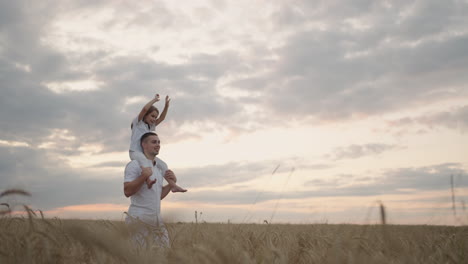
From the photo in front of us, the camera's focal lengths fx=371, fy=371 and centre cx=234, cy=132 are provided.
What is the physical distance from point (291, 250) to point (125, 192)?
242cm

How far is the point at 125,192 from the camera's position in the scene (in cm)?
493

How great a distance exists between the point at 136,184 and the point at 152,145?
0.75 m

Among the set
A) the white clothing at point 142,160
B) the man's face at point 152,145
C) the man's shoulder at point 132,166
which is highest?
the man's face at point 152,145

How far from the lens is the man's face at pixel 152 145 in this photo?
5.36 meters

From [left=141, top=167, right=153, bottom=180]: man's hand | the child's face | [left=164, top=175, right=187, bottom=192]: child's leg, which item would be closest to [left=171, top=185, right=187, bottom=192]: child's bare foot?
[left=164, top=175, right=187, bottom=192]: child's leg

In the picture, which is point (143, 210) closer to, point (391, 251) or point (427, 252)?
point (391, 251)

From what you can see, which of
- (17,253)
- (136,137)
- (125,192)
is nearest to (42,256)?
(17,253)

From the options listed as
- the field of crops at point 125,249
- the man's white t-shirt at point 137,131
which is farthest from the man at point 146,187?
the field of crops at point 125,249

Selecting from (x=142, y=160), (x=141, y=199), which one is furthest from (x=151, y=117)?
(x=141, y=199)

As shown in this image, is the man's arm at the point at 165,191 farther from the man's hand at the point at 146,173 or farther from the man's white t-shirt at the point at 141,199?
the man's hand at the point at 146,173

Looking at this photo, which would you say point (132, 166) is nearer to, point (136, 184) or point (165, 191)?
point (136, 184)

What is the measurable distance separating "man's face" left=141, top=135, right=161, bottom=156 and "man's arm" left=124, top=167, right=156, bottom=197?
44 cm

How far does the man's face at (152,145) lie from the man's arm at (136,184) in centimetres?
44

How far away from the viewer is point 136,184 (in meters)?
4.78
